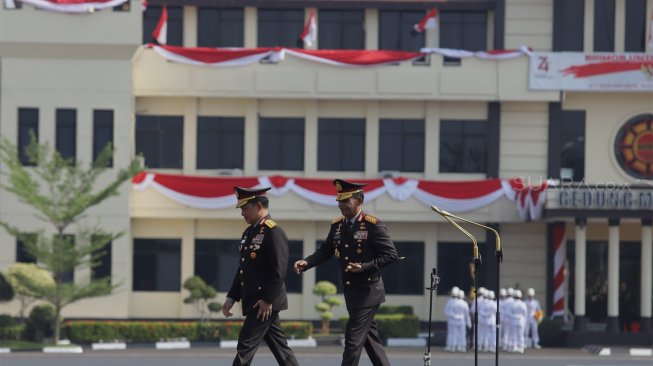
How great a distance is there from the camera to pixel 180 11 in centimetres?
4253

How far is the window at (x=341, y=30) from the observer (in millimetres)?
42562

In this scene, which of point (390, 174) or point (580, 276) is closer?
point (580, 276)

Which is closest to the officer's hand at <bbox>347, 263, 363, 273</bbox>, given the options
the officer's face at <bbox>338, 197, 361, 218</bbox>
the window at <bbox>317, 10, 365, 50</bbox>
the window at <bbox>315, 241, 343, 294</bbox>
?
the officer's face at <bbox>338, 197, 361, 218</bbox>

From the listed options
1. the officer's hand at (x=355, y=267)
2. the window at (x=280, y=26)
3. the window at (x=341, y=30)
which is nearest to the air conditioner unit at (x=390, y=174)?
the window at (x=341, y=30)

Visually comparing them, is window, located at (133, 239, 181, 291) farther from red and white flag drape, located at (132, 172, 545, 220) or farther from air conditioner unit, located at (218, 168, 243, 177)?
air conditioner unit, located at (218, 168, 243, 177)

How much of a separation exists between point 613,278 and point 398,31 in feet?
35.3

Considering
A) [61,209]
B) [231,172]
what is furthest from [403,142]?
[61,209]

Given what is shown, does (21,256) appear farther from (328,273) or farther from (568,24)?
(568,24)

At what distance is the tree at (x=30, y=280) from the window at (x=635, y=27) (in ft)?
63.0

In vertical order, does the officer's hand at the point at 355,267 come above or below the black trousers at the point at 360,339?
above

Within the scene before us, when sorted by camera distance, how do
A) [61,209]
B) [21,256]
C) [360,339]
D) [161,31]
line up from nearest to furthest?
1. [360,339]
2. [61,209]
3. [21,256]
4. [161,31]

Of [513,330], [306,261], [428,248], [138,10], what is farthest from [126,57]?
[306,261]

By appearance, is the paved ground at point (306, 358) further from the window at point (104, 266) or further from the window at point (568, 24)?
the window at point (568, 24)

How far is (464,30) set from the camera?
4259cm
